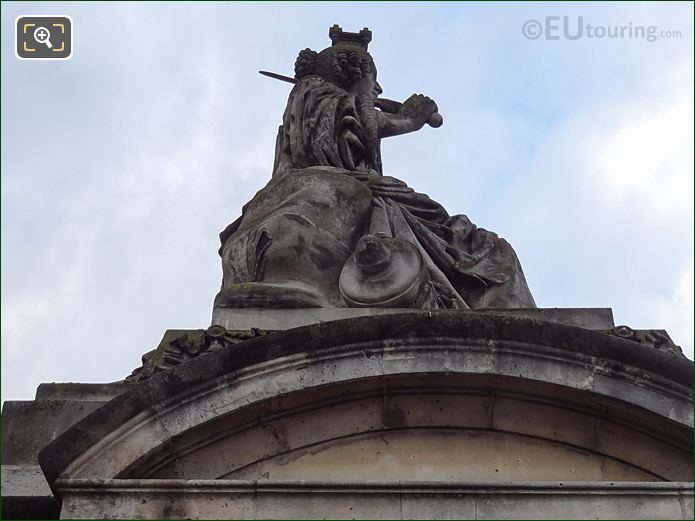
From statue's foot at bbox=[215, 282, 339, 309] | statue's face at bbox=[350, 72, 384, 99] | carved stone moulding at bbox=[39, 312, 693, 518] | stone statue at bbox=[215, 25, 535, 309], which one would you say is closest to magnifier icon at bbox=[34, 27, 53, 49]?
stone statue at bbox=[215, 25, 535, 309]

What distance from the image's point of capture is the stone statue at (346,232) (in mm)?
9094

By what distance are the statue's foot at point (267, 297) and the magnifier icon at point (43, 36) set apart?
3694 mm

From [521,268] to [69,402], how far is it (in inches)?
164

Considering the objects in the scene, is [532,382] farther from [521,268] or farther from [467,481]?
[521,268]

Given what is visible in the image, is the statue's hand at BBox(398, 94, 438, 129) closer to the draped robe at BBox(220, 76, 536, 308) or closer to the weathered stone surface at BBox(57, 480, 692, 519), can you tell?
the draped robe at BBox(220, 76, 536, 308)

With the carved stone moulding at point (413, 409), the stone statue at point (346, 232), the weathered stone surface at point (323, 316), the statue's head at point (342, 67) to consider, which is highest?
the statue's head at point (342, 67)

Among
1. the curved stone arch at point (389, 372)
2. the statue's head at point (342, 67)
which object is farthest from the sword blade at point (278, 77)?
the curved stone arch at point (389, 372)

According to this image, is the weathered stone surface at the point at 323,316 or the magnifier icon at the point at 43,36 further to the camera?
the magnifier icon at the point at 43,36

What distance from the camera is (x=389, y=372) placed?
773cm

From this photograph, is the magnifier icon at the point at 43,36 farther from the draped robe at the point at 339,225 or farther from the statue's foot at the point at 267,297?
the statue's foot at the point at 267,297

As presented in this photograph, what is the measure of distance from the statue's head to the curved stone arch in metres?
5.35

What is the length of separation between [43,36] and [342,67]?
312 centimetres

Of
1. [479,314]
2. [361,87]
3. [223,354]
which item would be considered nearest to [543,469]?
[479,314]

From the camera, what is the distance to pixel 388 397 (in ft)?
25.8
